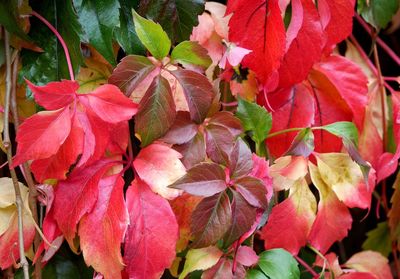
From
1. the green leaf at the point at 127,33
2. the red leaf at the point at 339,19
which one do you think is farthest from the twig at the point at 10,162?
the red leaf at the point at 339,19

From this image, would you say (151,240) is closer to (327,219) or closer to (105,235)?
(105,235)

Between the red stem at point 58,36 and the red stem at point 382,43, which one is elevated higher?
the red stem at point 58,36

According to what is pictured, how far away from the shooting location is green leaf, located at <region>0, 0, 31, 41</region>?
0.63m

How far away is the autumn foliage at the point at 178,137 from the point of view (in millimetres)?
575

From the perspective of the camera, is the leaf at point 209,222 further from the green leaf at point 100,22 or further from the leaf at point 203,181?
the green leaf at point 100,22

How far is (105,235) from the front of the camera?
22.9 inches

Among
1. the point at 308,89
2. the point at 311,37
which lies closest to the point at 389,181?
the point at 308,89

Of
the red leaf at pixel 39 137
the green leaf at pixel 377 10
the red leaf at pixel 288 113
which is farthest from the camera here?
the green leaf at pixel 377 10

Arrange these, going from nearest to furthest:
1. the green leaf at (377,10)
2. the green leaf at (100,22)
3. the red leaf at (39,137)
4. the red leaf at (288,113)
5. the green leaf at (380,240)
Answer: the red leaf at (39,137) → the green leaf at (100,22) → the red leaf at (288,113) → the green leaf at (377,10) → the green leaf at (380,240)

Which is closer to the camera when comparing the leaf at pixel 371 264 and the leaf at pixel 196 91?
the leaf at pixel 196 91

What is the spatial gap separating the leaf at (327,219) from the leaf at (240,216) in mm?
138

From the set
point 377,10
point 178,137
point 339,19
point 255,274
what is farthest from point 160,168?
point 377,10

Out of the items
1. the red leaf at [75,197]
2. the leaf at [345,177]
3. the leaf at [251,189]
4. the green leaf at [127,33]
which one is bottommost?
the leaf at [345,177]

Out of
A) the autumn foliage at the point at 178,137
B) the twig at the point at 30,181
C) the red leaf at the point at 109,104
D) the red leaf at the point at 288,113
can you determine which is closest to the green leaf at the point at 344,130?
the autumn foliage at the point at 178,137
